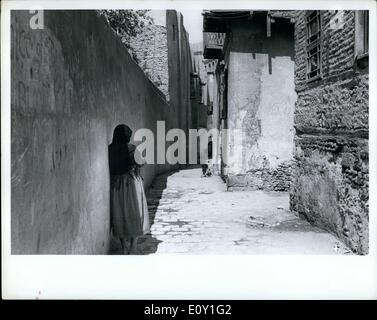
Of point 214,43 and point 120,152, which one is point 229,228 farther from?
point 214,43

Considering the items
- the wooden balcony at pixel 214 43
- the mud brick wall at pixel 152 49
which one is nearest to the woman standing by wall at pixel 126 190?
the wooden balcony at pixel 214 43

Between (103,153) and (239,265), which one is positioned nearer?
(239,265)

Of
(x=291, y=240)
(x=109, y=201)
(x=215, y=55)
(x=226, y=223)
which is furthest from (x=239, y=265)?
(x=215, y=55)

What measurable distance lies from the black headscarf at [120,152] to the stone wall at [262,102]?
21.6 ft

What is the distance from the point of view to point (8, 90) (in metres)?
2.39

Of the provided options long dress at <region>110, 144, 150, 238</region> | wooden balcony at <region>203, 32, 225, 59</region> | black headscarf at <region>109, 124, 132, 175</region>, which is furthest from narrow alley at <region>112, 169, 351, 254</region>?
wooden balcony at <region>203, 32, 225, 59</region>

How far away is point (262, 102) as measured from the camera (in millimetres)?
10734

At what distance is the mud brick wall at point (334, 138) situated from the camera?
4.75 metres

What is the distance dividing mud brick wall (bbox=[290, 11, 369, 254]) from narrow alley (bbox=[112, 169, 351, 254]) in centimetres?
40

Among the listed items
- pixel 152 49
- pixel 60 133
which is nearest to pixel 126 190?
pixel 60 133

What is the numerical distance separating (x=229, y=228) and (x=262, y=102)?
208 inches

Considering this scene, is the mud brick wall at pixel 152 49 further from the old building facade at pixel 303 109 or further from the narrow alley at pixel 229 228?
the narrow alley at pixel 229 228

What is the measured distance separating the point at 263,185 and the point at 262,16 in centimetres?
470

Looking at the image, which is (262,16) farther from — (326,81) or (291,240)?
(291,240)
